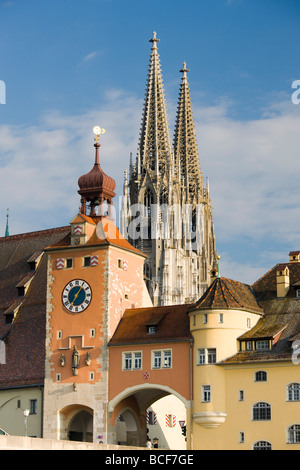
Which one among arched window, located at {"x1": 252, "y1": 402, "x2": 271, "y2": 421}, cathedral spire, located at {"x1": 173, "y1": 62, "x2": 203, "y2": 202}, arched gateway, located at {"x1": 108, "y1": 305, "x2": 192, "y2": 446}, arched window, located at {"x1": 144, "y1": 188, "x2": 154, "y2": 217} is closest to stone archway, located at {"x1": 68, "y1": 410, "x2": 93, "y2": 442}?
arched gateway, located at {"x1": 108, "y1": 305, "x2": 192, "y2": 446}

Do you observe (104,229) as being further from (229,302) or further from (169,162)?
(169,162)

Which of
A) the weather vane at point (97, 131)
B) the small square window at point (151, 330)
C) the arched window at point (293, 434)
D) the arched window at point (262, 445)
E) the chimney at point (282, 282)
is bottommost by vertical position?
the arched window at point (262, 445)

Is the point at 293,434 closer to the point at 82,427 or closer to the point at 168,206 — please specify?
the point at 82,427

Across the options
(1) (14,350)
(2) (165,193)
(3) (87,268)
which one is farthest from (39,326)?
(2) (165,193)

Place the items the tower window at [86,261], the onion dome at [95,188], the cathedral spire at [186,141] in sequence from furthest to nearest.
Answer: the cathedral spire at [186,141] < the onion dome at [95,188] < the tower window at [86,261]

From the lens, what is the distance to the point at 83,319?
73.3 m

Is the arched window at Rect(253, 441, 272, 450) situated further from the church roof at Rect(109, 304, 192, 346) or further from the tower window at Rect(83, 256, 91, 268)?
the tower window at Rect(83, 256, 91, 268)

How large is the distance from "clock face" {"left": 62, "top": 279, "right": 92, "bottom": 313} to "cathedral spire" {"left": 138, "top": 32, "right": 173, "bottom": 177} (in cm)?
9063

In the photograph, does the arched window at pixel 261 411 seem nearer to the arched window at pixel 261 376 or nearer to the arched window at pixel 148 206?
the arched window at pixel 261 376

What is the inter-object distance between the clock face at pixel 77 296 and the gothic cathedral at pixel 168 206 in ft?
243

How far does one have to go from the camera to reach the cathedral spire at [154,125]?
164750 mm

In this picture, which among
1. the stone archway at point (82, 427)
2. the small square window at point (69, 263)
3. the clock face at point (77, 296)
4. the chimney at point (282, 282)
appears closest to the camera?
the chimney at point (282, 282)

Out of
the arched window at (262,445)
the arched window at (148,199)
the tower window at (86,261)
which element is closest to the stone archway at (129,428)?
→ the tower window at (86,261)

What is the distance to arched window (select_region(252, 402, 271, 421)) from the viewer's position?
217 feet
